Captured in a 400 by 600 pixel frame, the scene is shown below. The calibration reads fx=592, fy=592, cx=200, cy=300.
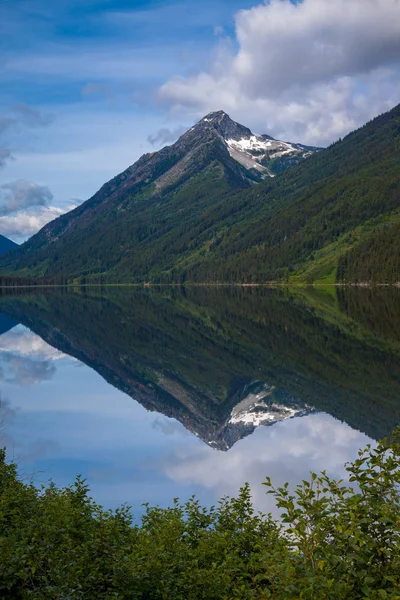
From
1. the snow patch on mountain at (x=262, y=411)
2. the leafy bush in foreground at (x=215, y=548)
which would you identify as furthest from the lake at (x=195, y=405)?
the leafy bush in foreground at (x=215, y=548)

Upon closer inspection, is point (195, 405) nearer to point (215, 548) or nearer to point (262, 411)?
point (262, 411)

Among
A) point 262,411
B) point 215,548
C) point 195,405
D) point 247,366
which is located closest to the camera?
point 215,548

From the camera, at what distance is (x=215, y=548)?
57.9 ft

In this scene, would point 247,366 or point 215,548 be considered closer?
point 215,548

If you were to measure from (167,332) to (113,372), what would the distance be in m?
29.0

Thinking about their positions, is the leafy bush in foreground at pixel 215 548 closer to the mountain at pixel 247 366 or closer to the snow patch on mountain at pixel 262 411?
the mountain at pixel 247 366

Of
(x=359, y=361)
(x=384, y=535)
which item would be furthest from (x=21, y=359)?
(x=384, y=535)

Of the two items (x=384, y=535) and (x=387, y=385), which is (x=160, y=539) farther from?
(x=387, y=385)

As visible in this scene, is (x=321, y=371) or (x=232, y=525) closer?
(x=232, y=525)

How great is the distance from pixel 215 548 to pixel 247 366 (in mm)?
43511

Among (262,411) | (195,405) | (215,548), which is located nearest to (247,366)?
(195,405)

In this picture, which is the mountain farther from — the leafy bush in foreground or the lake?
the leafy bush in foreground

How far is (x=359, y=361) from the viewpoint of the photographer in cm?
5881

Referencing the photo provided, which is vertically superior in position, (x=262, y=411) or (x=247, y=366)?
(x=247, y=366)
